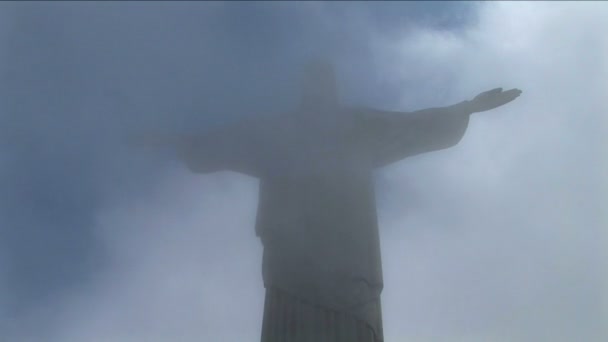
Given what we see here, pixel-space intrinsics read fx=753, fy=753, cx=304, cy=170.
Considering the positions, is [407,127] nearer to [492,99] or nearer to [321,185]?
[492,99]

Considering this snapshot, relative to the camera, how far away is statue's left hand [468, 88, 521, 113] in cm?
646

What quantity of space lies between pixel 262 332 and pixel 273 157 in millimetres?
1524

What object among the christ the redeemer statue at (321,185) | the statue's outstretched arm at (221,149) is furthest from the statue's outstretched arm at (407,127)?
the statue's outstretched arm at (221,149)

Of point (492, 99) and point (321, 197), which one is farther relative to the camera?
point (492, 99)

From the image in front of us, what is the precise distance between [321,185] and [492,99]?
1668 millimetres

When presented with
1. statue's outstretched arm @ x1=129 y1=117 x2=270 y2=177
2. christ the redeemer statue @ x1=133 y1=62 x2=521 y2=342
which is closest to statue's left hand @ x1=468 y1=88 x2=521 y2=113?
christ the redeemer statue @ x1=133 y1=62 x2=521 y2=342

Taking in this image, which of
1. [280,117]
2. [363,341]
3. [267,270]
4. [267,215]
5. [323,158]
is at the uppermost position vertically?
[280,117]

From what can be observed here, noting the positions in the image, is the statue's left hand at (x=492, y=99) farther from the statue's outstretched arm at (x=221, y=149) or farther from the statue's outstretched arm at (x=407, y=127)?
the statue's outstretched arm at (x=221, y=149)

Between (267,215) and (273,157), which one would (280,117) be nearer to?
(273,157)

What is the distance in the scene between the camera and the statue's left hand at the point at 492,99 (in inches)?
254

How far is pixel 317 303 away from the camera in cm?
594

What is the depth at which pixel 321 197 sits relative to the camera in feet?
20.8

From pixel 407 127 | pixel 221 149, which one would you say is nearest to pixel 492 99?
pixel 407 127

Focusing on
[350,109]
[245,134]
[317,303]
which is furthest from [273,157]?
[317,303]
